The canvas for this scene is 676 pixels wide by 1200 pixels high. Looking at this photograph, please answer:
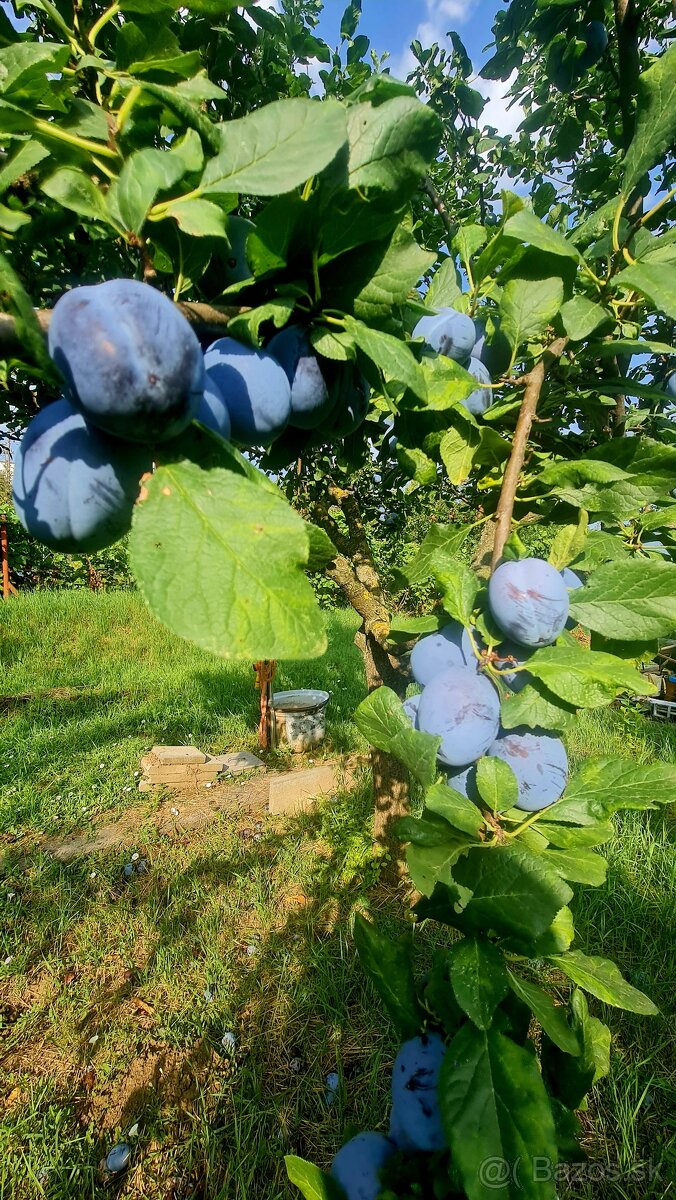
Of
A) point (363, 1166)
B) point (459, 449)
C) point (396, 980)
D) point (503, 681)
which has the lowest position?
point (363, 1166)

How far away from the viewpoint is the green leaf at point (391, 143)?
0.40 metres

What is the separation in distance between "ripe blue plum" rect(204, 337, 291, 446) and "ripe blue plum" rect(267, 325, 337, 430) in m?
0.02

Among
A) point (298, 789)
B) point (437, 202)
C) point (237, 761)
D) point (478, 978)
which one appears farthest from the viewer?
point (237, 761)

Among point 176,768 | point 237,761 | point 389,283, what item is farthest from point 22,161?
point 237,761

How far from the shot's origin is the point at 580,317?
2.11 feet

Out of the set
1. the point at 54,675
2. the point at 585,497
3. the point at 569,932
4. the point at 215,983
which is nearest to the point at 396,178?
the point at 585,497

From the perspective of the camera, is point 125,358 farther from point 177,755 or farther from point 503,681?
point 177,755

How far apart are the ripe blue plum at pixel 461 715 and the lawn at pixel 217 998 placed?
764mm

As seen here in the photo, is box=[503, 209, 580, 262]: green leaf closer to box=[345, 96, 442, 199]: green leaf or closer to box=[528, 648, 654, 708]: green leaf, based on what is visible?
box=[345, 96, 442, 199]: green leaf

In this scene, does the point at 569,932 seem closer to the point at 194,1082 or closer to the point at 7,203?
the point at 7,203

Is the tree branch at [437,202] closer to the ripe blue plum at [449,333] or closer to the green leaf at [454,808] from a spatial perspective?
the ripe blue plum at [449,333]

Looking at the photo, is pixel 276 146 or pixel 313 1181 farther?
pixel 313 1181

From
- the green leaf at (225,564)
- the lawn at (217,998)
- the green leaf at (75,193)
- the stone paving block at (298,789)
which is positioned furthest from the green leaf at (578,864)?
→ the stone paving block at (298,789)

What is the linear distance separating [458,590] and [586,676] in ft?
0.46
